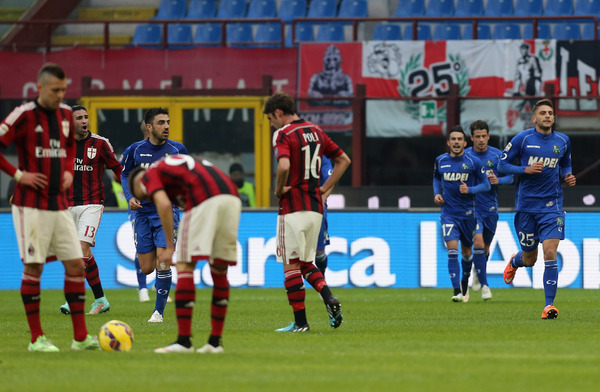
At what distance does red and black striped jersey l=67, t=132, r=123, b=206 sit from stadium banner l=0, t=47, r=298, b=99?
9386 millimetres

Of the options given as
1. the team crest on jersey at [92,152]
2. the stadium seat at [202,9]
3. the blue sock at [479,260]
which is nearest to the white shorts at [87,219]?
the team crest on jersey at [92,152]

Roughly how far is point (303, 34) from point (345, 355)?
16740 mm

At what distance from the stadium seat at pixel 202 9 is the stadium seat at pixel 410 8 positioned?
443cm

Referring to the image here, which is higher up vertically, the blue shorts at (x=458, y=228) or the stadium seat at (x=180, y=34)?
the stadium seat at (x=180, y=34)

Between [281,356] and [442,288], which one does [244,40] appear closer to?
[442,288]

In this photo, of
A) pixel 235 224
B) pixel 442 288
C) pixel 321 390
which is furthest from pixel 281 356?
pixel 442 288

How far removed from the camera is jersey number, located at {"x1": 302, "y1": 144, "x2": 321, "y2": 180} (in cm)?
984

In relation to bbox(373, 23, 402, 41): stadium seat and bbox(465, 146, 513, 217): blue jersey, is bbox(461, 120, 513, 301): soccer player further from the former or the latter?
bbox(373, 23, 402, 41): stadium seat

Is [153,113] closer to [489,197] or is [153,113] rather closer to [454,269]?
[454,269]

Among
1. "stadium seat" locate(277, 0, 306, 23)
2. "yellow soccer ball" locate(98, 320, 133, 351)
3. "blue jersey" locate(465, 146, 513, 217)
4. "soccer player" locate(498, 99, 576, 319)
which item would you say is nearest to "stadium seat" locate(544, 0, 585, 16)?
"stadium seat" locate(277, 0, 306, 23)

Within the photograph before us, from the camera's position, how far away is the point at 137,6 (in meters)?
26.8

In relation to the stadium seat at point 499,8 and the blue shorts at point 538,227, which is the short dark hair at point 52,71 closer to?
the blue shorts at point 538,227

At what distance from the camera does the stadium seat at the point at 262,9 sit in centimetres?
2565

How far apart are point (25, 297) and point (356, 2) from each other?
18164 mm
